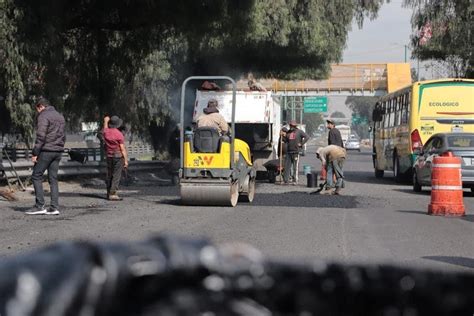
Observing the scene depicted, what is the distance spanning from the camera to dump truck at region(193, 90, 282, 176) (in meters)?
21.6

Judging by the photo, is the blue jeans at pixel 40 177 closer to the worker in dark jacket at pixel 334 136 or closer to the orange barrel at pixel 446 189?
the orange barrel at pixel 446 189

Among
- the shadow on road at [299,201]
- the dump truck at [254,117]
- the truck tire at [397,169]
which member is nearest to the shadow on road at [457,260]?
the shadow on road at [299,201]

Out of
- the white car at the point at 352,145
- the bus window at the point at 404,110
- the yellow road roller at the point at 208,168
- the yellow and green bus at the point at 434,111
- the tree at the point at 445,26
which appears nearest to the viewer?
the yellow road roller at the point at 208,168

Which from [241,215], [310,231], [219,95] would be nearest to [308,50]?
[219,95]

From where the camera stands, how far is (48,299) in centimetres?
125

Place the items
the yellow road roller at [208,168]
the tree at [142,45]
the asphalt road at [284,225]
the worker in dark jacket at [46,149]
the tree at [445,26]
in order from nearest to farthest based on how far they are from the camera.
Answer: the asphalt road at [284,225]
the worker in dark jacket at [46,149]
the yellow road roller at [208,168]
the tree at [142,45]
the tree at [445,26]

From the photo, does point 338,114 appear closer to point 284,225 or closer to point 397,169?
point 397,169

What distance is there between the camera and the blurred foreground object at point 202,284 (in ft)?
4.24

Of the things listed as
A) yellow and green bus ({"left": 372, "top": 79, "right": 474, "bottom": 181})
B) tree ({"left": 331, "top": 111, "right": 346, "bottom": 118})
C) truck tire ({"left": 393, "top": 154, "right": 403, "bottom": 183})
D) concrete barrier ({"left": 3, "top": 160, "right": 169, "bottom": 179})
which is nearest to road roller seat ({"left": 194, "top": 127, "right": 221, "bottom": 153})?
concrete barrier ({"left": 3, "top": 160, "right": 169, "bottom": 179})

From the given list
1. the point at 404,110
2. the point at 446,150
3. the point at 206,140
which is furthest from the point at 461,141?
the point at 206,140

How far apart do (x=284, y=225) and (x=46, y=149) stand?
13.6 ft

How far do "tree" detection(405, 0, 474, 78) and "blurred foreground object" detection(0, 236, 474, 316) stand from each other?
25218 mm

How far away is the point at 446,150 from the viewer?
→ 1825cm

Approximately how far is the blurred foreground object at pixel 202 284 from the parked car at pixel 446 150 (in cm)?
1677
